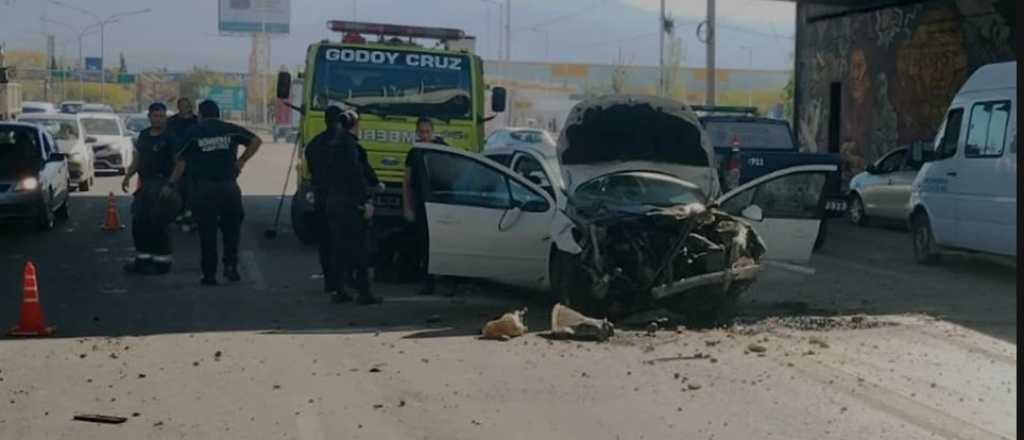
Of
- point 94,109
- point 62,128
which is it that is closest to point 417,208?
point 62,128

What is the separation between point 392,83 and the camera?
16.4 metres

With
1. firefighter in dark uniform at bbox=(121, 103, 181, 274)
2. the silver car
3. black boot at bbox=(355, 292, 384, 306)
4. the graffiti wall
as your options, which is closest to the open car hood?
black boot at bbox=(355, 292, 384, 306)

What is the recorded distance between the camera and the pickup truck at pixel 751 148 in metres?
17.8

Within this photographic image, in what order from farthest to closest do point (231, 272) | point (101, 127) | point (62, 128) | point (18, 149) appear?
point (101, 127)
point (62, 128)
point (18, 149)
point (231, 272)

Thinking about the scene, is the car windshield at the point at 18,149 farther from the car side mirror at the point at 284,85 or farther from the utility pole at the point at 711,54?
the utility pole at the point at 711,54

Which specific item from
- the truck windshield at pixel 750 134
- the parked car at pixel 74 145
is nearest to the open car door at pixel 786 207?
the truck windshield at pixel 750 134

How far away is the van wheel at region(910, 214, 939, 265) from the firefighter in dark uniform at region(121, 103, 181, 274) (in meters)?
8.68

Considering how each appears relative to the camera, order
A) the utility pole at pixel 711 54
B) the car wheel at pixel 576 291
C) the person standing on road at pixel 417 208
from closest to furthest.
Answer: the car wheel at pixel 576 291
the person standing on road at pixel 417 208
the utility pole at pixel 711 54

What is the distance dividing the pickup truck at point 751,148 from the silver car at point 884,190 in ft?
2.66

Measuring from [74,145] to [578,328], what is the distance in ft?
66.6

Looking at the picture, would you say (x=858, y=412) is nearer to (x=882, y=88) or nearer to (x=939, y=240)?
(x=939, y=240)

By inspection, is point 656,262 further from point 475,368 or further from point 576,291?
point 475,368

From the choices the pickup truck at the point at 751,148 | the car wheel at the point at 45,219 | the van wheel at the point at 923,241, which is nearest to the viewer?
the van wheel at the point at 923,241

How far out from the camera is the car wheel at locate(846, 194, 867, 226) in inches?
848
